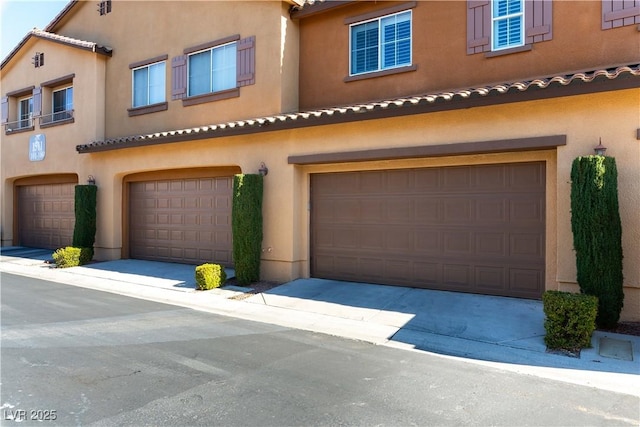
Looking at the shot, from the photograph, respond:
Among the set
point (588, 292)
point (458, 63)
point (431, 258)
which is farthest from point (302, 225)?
point (588, 292)

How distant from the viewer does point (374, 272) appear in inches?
373

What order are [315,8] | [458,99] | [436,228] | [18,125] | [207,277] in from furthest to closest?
[18,125] < [315,8] < [207,277] < [436,228] < [458,99]

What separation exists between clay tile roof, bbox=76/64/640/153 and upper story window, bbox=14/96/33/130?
34.5ft

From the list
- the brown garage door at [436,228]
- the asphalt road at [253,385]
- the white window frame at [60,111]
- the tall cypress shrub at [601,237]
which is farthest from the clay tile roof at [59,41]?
the tall cypress shrub at [601,237]

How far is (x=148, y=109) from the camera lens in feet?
44.6

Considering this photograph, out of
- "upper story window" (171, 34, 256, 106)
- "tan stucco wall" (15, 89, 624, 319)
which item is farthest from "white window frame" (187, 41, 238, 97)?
"tan stucco wall" (15, 89, 624, 319)

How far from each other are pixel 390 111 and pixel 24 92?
16.5 metres

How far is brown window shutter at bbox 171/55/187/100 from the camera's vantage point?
42.0 feet

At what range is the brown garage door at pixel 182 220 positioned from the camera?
1177cm

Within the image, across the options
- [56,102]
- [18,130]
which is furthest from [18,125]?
[56,102]

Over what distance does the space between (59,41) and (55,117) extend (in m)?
2.79

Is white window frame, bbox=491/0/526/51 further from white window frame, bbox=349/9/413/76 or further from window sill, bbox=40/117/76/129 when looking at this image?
window sill, bbox=40/117/76/129

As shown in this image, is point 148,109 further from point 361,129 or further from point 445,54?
point 445,54

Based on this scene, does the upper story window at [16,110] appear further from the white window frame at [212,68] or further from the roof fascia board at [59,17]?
the white window frame at [212,68]
